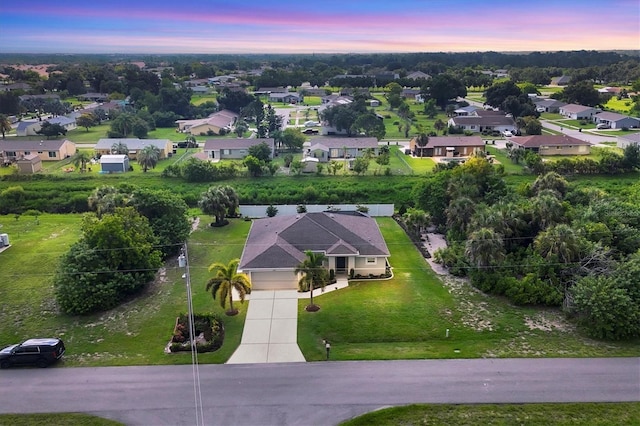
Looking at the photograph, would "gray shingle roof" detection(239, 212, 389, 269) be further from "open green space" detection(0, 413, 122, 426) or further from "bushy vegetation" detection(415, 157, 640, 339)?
"open green space" detection(0, 413, 122, 426)

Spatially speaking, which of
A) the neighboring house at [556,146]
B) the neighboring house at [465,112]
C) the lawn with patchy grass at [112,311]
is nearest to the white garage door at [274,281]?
the lawn with patchy grass at [112,311]

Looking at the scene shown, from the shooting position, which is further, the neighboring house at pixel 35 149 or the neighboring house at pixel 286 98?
the neighboring house at pixel 286 98

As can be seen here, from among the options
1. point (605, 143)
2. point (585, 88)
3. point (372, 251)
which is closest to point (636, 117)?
point (585, 88)

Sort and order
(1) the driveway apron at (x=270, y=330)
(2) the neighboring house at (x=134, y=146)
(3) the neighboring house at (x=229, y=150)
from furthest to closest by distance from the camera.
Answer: (2) the neighboring house at (x=134, y=146)
(3) the neighboring house at (x=229, y=150)
(1) the driveway apron at (x=270, y=330)

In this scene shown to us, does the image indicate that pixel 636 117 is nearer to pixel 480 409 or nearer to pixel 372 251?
pixel 372 251

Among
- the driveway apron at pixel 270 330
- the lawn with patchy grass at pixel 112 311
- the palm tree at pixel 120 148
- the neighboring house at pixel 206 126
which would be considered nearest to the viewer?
the driveway apron at pixel 270 330

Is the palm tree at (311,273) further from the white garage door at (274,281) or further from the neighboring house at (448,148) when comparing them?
the neighboring house at (448,148)
